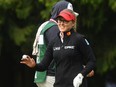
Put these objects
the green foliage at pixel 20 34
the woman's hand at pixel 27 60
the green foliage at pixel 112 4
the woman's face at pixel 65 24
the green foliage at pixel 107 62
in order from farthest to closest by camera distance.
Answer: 1. the green foliage at pixel 107 62
2. the green foliage at pixel 20 34
3. the green foliage at pixel 112 4
4. the woman's face at pixel 65 24
5. the woman's hand at pixel 27 60

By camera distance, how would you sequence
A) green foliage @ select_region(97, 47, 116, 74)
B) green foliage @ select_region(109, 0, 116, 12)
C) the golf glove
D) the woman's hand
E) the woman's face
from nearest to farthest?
the woman's hand
the golf glove
the woman's face
green foliage @ select_region(109, 0, 116, 12)
green foliage @ select_region(97, 47, 116, 74)

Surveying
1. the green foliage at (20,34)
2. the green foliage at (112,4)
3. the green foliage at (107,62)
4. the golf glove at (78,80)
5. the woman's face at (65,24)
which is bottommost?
the green foliage at (107,62)

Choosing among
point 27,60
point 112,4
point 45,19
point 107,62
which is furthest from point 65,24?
point 107,62

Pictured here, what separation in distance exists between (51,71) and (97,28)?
671cm

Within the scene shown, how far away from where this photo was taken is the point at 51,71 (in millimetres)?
8086

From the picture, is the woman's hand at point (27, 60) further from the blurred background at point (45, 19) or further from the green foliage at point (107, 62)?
the green foliage at point (107, 62)

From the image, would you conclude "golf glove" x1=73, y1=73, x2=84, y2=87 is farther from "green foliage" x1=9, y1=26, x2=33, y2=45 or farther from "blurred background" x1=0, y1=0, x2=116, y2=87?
"green foliage" x1=9, y1=26, x2=33, y2=45

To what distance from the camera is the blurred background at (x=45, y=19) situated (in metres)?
14.0

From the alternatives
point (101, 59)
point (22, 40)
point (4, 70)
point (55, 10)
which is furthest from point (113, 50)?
point (55, 10)

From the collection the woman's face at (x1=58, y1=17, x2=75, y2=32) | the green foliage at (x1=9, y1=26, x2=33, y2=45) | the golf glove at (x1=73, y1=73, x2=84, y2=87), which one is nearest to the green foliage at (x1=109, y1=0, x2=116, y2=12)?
the green foliage at (x1=9, y1=26, x2=33, y2=45)

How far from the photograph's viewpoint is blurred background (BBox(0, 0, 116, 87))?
1397 cm

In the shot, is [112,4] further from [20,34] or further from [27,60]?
[27,60]

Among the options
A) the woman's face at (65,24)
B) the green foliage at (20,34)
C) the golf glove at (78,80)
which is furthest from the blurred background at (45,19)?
the golf glove at (78,80)

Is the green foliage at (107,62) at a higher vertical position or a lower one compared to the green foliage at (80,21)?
lower
